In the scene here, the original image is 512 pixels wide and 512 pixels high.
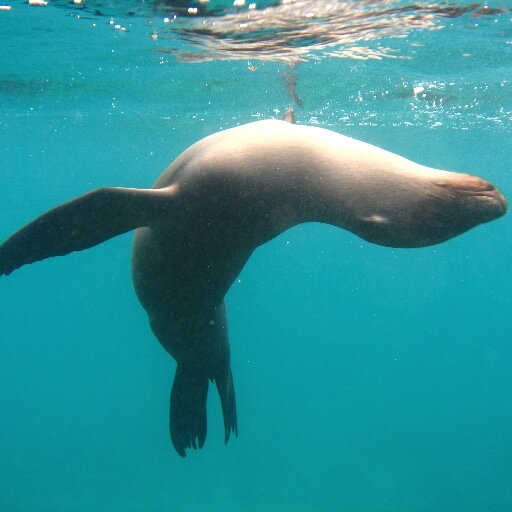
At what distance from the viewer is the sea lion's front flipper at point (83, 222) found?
348cm

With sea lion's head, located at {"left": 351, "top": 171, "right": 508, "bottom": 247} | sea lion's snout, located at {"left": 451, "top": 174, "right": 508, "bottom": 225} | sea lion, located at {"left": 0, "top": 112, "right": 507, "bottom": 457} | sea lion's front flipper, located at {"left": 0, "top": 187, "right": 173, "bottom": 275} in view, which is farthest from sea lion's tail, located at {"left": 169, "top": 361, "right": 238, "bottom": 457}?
sea lion's snout, located at {"left": 451, "top": 174, "right": 508, "bottom": 225}

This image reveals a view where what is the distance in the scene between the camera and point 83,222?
3.54 metres

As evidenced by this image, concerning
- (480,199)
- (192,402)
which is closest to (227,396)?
(192,402)

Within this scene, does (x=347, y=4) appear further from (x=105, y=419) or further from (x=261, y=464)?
(x=105, y=419)

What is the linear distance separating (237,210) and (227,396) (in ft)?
8.99

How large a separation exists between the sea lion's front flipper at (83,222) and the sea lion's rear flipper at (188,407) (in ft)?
6.70

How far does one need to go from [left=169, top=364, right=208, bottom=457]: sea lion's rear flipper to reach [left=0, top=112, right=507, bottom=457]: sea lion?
0.75 m

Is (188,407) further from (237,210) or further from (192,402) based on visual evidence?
(237,210)

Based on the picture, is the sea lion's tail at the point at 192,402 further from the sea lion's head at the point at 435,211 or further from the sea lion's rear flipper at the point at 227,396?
the sea lion's head at the point at 435,211

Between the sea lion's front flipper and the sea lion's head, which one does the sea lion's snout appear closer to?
the sea lion's head

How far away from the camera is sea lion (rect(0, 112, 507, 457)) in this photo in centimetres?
266

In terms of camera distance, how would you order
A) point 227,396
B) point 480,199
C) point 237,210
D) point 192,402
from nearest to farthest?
point 480,199 → point 237,210 → point 192,402 → point 227,396

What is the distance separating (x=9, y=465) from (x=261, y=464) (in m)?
12.9

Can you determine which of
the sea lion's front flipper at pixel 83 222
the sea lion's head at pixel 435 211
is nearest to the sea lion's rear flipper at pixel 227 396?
the sea lion's front flipper at pixel 83 222
